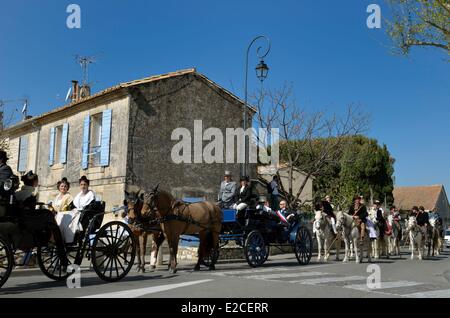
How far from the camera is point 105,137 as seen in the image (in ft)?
62.3

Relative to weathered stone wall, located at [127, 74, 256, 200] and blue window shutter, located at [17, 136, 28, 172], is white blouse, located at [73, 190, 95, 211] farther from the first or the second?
blue window shutter, located at [17, 136, 28, 172]

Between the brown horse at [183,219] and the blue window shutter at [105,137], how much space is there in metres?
8.72

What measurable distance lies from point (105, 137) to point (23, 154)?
26.9 feet

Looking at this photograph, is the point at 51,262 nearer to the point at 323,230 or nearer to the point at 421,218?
the point at 323,230

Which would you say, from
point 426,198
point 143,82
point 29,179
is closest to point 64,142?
point 143,82

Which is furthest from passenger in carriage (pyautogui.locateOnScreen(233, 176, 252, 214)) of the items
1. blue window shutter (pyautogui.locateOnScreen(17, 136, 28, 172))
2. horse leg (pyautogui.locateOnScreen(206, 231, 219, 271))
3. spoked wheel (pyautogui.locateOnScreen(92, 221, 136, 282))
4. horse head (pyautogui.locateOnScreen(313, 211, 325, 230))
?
blue window shutter (pyautogui.locateOnScreen(17, 136, 28, 172))

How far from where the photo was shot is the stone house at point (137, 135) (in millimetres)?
18578

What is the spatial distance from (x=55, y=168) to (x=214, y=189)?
790cm

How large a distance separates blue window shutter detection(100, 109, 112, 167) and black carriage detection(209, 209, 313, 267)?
329 inches

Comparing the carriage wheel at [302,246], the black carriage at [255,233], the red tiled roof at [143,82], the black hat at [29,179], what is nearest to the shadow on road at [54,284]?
the black hat at [29,179]

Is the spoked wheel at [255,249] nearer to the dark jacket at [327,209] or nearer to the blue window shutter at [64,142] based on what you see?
the dark jacket at [327,209]

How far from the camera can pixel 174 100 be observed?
20.1 m
